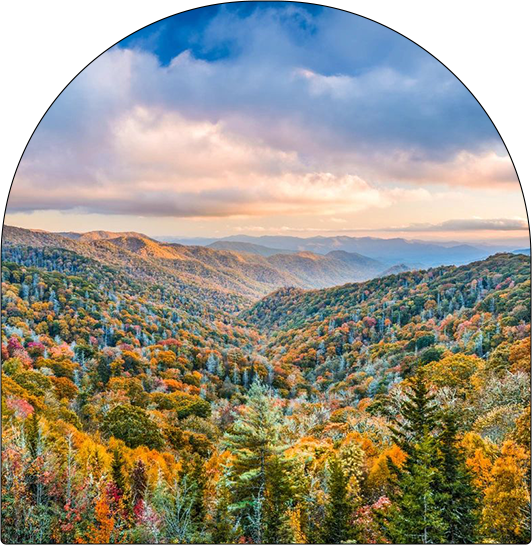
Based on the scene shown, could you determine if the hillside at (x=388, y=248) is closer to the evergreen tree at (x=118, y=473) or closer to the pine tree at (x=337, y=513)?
the pine tree at (x=337, y=513)

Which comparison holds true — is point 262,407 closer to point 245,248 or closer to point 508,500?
point 508,500

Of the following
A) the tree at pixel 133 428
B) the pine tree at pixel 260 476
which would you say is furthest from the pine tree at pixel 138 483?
the tree at pixel 133 428

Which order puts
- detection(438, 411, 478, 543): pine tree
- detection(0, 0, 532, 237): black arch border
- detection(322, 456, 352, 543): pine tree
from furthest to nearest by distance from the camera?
1. detection(438, 411, 478, 543): pine tree
2. detection(322, 456, 352, 543): pine tree
3. detection(0, 0, 532, 237): black arch border

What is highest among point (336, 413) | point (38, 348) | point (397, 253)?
point (397, 253)

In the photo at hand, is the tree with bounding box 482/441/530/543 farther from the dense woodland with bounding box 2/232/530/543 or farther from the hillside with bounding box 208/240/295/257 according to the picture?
the hillside with bounding box 208/240/295/257

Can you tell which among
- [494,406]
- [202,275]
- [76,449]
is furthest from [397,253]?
[76,449]

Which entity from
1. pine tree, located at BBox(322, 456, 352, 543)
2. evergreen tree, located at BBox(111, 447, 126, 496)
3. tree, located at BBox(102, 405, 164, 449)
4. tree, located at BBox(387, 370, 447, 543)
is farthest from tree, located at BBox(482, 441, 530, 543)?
tree, located at BBox(102, 405, 164, 449)

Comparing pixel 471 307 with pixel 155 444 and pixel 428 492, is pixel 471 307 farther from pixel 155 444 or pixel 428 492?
pixel 155 444

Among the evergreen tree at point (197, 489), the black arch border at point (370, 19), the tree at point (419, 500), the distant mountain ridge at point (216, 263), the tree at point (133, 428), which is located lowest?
the tree at point (133, 428)
